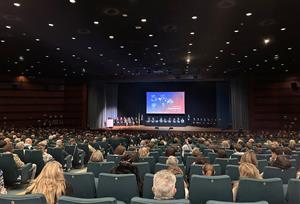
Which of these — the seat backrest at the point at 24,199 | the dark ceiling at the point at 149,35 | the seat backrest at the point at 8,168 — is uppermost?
the dark ceiling at the point at 149,35

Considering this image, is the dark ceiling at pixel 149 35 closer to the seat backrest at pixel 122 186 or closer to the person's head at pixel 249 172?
the person's head at pixel 249 172

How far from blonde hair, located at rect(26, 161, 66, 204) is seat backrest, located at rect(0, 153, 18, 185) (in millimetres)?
3946

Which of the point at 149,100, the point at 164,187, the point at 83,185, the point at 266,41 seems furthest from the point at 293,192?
the point at 149,100

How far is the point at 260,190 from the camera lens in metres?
3.24

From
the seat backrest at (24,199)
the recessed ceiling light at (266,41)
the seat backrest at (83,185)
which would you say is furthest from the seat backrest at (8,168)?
the recessed ceiling light at (266,41)

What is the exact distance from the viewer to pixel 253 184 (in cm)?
324

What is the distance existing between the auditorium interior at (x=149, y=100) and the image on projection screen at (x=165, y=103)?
0.11m

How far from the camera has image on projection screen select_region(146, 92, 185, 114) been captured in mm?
28812

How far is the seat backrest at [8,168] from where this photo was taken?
632cm

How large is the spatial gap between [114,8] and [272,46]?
9.02 meters

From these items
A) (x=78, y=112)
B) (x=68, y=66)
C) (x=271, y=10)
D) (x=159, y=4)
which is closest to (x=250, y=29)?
(x=271, y=10)

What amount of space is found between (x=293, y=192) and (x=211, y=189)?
1.01 meters

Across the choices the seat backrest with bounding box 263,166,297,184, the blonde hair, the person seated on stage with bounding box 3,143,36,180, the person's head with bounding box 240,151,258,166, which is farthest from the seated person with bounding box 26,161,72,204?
the person seated on stage with bounding box 3,143,36,180

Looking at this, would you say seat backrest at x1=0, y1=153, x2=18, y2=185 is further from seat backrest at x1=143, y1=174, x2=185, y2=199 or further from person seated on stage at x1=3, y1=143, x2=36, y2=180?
seat backrest at x1=143, y1=174, x2=185, y2=199
